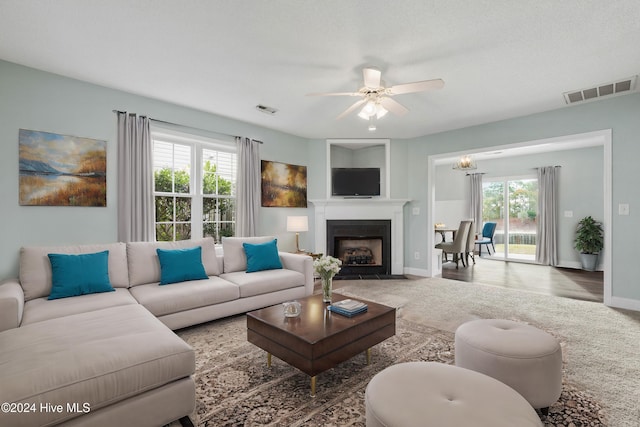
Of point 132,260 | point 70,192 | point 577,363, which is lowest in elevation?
point 577,363

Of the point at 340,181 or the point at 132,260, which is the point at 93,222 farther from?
the point at 340,181

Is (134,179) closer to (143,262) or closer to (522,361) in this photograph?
(143,262)

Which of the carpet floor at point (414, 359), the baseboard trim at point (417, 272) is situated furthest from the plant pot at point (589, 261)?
the baseboard trim at point (417, 272)

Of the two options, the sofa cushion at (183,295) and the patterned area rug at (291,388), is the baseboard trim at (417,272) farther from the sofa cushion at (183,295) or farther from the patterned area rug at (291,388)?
the sofa cushion at (183,295)

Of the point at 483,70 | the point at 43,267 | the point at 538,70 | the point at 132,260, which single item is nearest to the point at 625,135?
the point at 538,70

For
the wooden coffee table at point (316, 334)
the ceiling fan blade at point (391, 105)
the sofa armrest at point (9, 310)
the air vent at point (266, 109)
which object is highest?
the air vent at point (266, 109)

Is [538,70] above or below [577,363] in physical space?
above

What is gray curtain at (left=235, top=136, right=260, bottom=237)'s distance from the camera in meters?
4.75

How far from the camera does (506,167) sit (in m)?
7.65

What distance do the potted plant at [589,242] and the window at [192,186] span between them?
695cm

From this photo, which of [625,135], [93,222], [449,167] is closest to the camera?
[93,222]

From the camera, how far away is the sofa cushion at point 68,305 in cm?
227

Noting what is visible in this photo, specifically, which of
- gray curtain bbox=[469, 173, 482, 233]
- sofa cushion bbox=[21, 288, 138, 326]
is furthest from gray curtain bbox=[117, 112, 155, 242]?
gray curtain bbox=[469, 173, 482, 233]

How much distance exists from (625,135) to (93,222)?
648 cm
